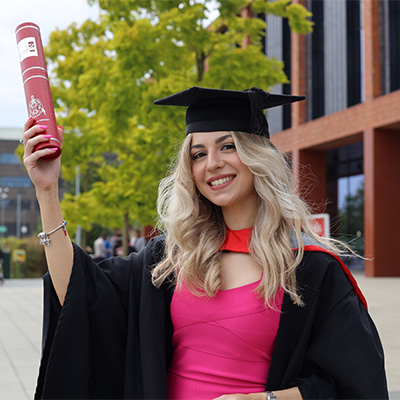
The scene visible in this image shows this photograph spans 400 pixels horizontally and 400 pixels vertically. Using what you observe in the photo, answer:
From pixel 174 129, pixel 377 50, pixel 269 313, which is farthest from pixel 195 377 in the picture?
pixel 377 50

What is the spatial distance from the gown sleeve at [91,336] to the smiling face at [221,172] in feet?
1.41

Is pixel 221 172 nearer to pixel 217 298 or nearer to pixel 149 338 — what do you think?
pixel 217 298

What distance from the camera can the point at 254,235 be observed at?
8.14ft

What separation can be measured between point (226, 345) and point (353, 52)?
26763mm

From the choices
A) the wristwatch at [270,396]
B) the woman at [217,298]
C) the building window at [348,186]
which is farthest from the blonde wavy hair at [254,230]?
the building window at [348,186]

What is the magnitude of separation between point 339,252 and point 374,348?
384mm

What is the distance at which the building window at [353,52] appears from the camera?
2719cm

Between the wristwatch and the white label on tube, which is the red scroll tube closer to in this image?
the white label on tube

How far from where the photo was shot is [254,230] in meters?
2.50

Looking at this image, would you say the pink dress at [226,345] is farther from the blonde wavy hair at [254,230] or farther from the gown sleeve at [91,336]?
the gown sleeve at [91,336]

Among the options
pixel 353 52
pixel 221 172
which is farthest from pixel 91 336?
pixel 353 52

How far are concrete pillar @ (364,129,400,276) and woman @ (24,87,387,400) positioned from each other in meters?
24.0

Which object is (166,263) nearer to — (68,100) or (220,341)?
(220,341)

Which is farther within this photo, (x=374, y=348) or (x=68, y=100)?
(x=68, y=100)
